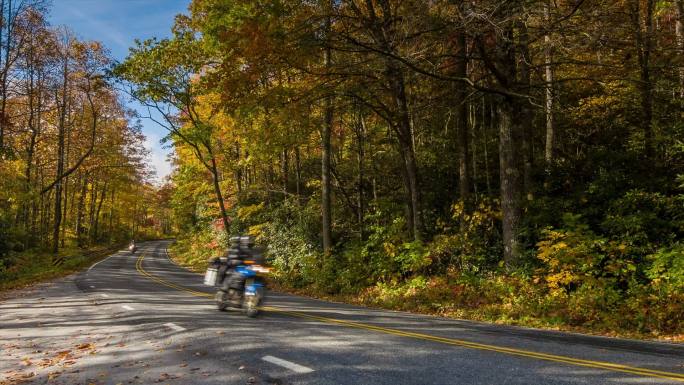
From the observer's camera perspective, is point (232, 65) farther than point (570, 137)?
No

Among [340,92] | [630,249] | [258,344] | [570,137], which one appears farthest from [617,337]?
[570,137]

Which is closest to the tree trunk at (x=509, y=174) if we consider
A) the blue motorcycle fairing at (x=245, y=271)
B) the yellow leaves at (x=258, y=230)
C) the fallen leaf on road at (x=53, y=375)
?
the blue motorcycle fairing at (x=245, y=271)

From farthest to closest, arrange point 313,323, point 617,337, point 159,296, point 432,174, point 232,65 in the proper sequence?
point 432,174, point 159,296, point 232,65, point 313,323, point 617,337

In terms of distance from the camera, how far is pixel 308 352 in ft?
20.9

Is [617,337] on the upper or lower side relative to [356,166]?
lower

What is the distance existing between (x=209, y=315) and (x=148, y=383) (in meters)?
4.99

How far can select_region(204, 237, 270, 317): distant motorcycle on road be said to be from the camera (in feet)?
33.0

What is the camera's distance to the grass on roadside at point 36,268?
22312mm

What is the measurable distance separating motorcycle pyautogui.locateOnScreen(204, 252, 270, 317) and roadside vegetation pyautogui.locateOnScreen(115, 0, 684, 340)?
4.77m

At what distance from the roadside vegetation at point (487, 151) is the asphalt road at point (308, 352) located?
2.78 metres

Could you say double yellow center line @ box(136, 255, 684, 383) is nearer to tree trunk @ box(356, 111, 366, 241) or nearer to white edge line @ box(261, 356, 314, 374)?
white edge line @ box(261, 356, 314, 374)

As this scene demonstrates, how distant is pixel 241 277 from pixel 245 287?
0.25 metres

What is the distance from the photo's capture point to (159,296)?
14.9 meters

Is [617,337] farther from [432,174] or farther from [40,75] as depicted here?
[40,75]
